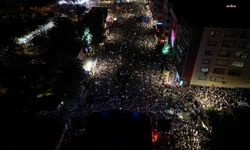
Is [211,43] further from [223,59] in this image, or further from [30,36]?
[30,36]

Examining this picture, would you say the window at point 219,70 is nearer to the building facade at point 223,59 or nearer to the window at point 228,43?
the building facade at point 223,59

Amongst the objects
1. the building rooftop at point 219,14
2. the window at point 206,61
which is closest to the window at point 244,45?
the building rooftop at point 219,14

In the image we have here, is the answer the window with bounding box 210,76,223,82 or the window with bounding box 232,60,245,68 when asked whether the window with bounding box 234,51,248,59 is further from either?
the window with bounding box 210,76,223,82

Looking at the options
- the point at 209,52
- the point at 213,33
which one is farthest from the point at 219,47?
the point at 213,33

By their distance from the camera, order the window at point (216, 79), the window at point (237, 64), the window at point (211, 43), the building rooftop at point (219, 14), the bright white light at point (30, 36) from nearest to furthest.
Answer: the building rooftop at point (219, 14) → the window at point (211, 43) → the window at point (237, 64) → the window at point (216, 79) → the bright white light at point (30, 36)

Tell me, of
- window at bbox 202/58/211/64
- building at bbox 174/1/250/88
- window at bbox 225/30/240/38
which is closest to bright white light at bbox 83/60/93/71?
building at bbox 174/1/250/88

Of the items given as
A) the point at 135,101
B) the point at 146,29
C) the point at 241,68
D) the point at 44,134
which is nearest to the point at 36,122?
the point at 44,134

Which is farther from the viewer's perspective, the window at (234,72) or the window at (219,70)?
the window at (219,70)
